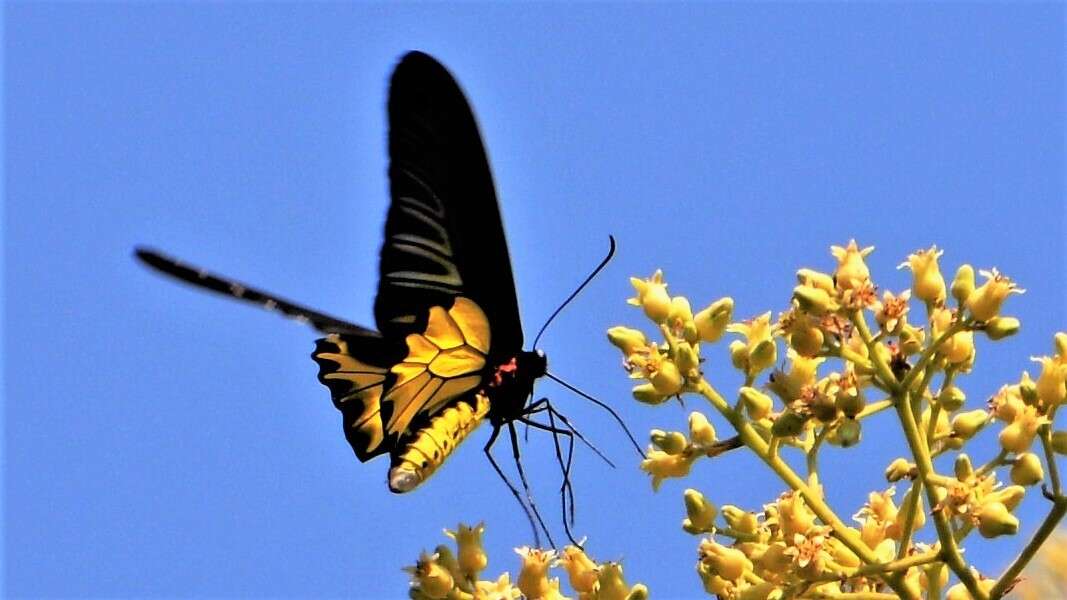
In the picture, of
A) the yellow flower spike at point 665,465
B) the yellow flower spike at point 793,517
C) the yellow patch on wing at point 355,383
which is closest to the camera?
the yellow flower spike at point 793,517

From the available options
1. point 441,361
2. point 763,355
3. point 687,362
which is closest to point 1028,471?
point 763,355

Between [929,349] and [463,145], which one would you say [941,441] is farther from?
[463,145]

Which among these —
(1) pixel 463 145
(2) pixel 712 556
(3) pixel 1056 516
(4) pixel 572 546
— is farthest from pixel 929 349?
(1) pixel 463 145

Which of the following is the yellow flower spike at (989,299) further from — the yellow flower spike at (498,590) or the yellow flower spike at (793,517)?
the yellow flower spike at (498,590)

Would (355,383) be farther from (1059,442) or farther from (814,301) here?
(1059,442)

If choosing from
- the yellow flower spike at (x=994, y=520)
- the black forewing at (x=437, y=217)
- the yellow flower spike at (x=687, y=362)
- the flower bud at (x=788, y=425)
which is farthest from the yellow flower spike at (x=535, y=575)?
the yellow flower spike at (x=994, y=520)

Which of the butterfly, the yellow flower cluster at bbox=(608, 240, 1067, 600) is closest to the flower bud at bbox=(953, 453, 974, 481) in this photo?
the yellow flower cluster at bbox=(608, 240, 1067, 600)

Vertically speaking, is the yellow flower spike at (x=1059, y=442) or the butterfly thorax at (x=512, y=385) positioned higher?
the butterfly thorax at (x=512, y=385)
